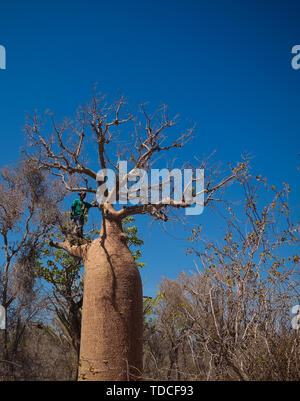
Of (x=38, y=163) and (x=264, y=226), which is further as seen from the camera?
(x=38, y=163)

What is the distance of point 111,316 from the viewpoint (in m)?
5.99

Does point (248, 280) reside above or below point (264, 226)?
below

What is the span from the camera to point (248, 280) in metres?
3.87

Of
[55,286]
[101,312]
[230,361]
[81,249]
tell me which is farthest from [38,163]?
[230,361]

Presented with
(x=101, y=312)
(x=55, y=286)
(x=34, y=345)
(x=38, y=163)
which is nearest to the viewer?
(x=101, y=312)

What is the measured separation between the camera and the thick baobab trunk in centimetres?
579

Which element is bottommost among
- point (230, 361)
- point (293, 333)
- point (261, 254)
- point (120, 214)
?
point (230, 361)

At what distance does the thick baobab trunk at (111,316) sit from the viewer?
5785 mm

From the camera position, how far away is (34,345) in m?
13.2

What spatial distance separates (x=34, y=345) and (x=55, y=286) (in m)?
3.88

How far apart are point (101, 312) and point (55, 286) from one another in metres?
5.14
